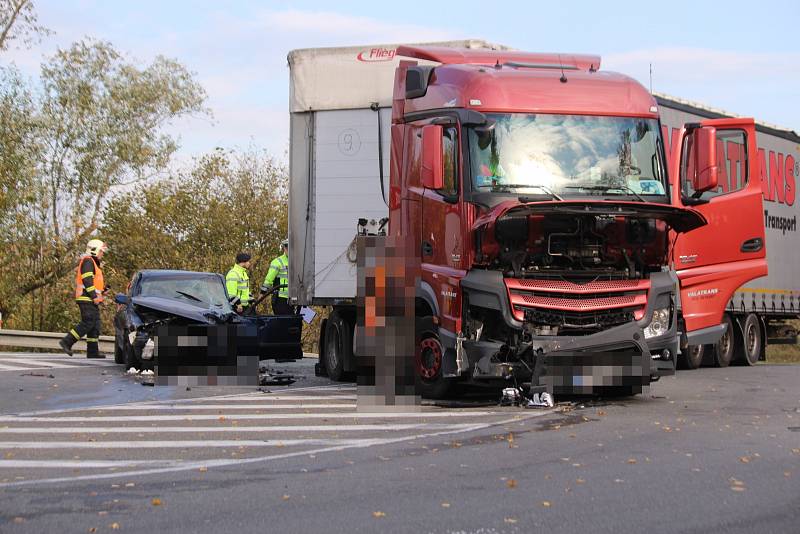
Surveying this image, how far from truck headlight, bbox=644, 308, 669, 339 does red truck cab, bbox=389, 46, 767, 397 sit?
0.05 ft

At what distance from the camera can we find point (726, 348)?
21.2 m

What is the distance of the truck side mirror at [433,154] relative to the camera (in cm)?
1284

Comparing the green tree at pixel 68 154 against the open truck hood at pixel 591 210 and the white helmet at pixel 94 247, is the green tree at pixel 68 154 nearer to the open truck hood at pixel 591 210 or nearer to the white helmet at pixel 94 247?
the white helmet at pixel 94 247

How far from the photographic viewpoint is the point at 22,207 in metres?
34.9

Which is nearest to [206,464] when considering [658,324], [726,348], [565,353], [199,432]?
[199,432]

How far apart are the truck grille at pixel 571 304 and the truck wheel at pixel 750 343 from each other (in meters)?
9.51

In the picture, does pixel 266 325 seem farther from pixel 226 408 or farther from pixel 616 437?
pixel 616 437

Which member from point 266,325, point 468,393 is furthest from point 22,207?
point 468,393

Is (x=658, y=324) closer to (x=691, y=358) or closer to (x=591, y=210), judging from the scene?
(x=591, y=210)

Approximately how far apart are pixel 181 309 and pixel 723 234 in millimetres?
6842

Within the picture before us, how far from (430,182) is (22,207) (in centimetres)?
2427

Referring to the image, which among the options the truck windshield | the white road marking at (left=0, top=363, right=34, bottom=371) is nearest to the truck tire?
the truck windshield

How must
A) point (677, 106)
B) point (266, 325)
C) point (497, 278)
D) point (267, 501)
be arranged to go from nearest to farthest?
point (267, 501) → point (497, 278) → point (266, 325) → point (677, 106)

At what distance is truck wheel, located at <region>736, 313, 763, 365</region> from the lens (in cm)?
2153
